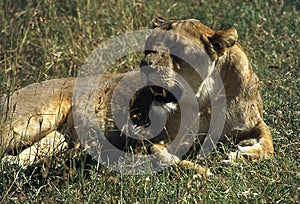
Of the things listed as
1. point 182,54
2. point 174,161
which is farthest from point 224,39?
point 174,161

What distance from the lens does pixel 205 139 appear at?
15.9ft

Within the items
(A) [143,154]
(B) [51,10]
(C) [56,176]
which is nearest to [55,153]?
(C) [56,176]

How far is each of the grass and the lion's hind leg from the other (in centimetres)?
8

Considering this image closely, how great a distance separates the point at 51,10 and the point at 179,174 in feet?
11.8

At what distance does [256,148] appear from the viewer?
461 cm

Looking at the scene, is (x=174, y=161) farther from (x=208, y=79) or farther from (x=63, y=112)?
(x=63, y=112)

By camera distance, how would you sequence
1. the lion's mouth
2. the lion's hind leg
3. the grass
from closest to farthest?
the grass < the lion's hind leg < the lion's mouth

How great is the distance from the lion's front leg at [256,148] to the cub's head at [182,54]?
0.50 m

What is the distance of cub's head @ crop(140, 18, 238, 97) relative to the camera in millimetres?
4535

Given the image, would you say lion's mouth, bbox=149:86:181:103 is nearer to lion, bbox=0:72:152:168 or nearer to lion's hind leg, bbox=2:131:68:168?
lion, bbox=0:72:152:168

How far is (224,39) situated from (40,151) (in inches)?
53.1

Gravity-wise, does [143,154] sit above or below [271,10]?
below

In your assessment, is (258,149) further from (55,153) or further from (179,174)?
(55,153)

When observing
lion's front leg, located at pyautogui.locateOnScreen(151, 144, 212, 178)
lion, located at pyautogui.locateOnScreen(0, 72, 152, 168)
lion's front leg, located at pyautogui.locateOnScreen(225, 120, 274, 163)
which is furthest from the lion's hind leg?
lion's front leg, located at pyautogui.locateOnScreen(225, 120, 274, 163)
